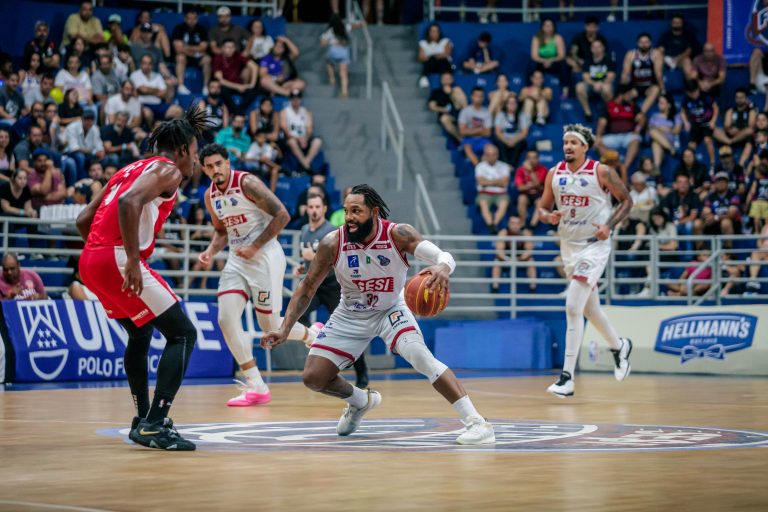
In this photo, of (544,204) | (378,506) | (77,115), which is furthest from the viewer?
(77,115)

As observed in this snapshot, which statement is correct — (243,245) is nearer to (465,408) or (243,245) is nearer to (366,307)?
(366,307)

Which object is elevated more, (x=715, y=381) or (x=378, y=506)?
(x=378, y=506)

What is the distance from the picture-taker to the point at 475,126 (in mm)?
→ 24078

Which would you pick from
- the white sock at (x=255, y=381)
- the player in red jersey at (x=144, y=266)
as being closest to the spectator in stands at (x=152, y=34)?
the white sock at (x=255, y=381)

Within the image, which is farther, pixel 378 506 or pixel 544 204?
pixel 544 204

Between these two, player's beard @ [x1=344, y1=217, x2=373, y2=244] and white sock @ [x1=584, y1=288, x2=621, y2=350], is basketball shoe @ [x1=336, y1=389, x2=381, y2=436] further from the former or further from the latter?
white sock @ [x1=584, y1=288, x2=621, y2=350]

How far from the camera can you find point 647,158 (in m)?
22.3

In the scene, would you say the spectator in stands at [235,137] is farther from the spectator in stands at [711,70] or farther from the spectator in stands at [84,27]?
the spectator in stands at [711,70]

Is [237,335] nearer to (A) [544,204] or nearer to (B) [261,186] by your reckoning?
(B) [261,186]

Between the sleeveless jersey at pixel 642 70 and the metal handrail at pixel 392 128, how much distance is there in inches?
183

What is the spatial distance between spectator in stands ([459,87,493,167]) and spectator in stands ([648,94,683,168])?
309 cm

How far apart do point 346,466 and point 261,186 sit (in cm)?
544

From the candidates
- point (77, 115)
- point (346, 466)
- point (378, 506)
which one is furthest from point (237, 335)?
point (77, 115)

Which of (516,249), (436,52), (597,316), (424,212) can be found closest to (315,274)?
(597,316)
